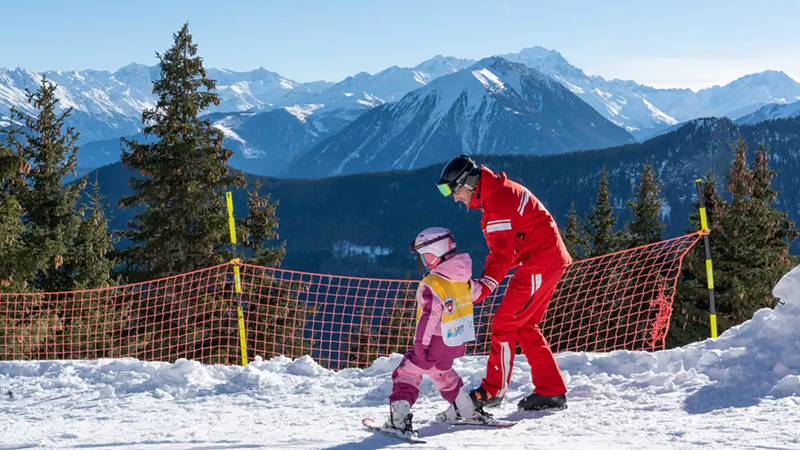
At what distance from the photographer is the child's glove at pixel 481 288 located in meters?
4.70

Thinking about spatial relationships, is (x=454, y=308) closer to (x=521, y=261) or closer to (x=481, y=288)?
(x=481, y=288)

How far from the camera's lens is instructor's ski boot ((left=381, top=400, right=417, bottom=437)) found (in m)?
4.61

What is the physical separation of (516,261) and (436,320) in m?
0.97

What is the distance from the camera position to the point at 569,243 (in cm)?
3706

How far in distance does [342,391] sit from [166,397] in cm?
168

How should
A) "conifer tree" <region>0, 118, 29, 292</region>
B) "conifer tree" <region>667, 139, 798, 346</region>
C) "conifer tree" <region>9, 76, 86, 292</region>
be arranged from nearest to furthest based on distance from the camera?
"conifer tree" <region>0, 118, 29, 292</region>
"conifer tree" <region>9, 76, 86, 292</region>
"conifer tree" <region>667, 139, 798, 346</region>

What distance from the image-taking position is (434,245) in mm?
4629

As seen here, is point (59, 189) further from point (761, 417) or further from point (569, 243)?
point (569, 243)

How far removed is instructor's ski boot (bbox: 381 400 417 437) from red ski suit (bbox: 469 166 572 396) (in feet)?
3.21

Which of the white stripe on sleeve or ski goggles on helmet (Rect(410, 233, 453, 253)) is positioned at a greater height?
the white stripe on sleeve

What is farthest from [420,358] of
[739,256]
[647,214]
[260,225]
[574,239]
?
[574,239]

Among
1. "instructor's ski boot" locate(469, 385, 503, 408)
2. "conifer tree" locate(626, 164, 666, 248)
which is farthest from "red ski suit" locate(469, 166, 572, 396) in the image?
"conifer tree" locate(626, 164, 666, 248)

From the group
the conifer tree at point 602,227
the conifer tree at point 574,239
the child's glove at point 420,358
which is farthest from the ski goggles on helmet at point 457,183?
the conifer tree at point 602,227

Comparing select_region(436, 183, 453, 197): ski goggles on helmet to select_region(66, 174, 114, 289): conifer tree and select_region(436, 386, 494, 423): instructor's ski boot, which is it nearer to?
select_region(436, 386, 494, 423): instructor's ski boot
